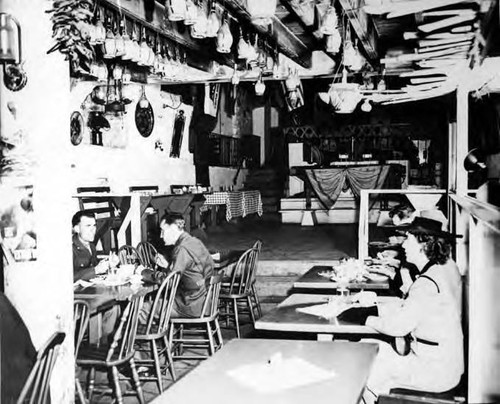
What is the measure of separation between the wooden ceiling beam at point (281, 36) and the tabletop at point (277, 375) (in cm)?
314

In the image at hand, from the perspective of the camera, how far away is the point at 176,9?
3.94 metres

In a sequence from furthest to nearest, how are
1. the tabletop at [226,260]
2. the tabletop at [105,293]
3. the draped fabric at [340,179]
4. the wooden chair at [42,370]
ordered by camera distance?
1. the draped fabric at [340,179]
2. the tabletop at [226,260]
3. the tabletop at [105,293]
4. the wooden chair at [42,370]

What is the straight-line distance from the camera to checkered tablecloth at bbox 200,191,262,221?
11.6 m

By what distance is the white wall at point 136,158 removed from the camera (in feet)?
25.7

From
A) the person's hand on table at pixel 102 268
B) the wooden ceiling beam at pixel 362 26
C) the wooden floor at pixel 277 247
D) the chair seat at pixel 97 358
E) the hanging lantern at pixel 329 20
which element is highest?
the wooden ceiling beam at pixel 362 26

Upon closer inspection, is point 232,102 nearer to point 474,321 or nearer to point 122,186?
point 122,186

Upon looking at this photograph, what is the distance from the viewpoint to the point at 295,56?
7250mm

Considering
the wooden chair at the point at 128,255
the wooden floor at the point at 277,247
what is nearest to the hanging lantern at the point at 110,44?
the wooden chair at the point at 128,255

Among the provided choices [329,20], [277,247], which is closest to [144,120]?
[277,247]

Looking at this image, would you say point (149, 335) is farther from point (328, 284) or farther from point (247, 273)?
point (247, 273)

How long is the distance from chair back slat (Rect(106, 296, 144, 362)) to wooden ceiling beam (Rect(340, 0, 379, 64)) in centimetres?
283

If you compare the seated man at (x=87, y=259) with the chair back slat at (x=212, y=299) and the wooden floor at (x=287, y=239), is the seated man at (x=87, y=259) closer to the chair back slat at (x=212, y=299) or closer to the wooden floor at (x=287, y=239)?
the chair back slat at (x=212, y=299)

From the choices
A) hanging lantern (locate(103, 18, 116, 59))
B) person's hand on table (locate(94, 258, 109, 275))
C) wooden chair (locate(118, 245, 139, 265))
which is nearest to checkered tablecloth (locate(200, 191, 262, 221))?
wooden chair (locate(118, 245, 139, 265))

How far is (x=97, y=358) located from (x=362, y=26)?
4.06 m
